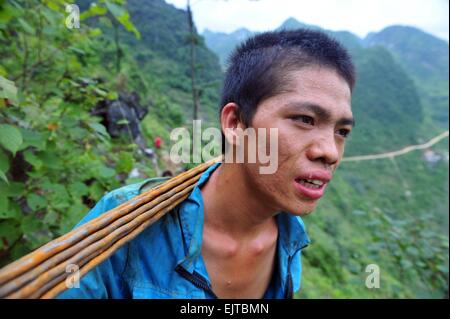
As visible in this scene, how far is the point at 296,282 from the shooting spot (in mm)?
1901

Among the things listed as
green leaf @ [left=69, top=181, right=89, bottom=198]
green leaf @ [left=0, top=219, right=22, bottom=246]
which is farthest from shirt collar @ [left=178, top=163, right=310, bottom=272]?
green leaf @ [left=0, top=219, right=22, bottom=246]

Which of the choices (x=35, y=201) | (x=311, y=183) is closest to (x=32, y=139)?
(x=35, y=201)

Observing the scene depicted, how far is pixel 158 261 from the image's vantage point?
136 centimetres

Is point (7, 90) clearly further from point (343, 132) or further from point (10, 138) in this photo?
point (343, 132)

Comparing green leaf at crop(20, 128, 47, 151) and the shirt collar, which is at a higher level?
green leaf at crop(20, 128, 47, 151)

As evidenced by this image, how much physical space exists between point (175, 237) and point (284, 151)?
1.89 feet

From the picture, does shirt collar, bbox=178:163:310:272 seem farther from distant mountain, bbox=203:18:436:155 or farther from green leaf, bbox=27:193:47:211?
distant mountain, bbox=203:18:436:155

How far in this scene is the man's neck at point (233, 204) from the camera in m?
1.53

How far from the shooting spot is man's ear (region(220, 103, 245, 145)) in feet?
4.98

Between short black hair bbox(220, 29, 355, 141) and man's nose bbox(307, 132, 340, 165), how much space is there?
0.26 m

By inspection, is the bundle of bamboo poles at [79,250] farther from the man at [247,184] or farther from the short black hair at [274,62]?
the short black hair at [274,62]

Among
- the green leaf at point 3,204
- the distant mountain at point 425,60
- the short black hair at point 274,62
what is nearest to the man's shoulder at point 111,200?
the green leaf at point 3,204

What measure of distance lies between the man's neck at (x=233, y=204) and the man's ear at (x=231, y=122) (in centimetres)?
13

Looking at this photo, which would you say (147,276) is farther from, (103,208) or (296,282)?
(296,282)
